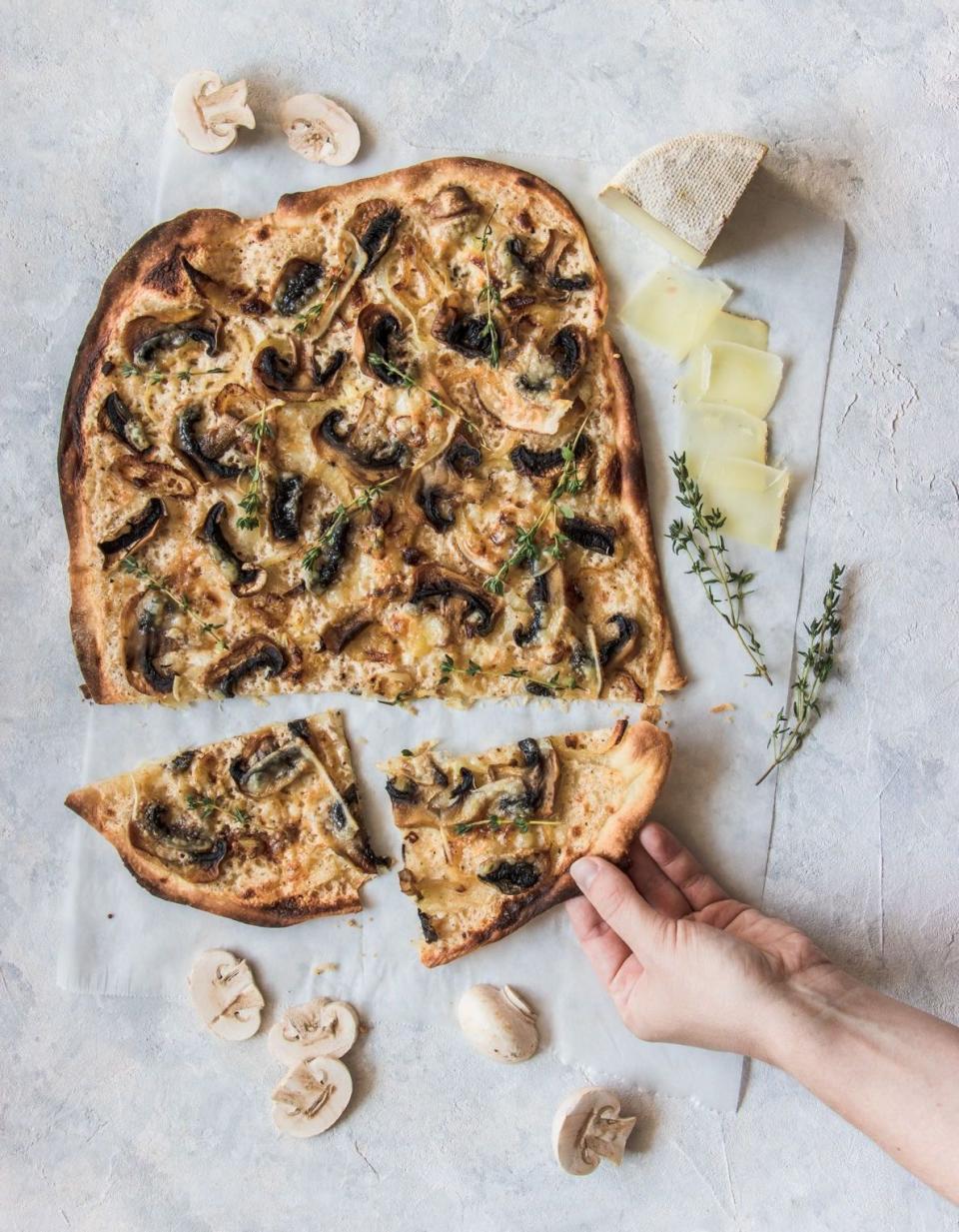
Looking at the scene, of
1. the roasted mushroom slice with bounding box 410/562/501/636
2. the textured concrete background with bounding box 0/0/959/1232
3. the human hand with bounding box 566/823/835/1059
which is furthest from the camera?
the textured concrete background with bounding box 0/0/959/1232

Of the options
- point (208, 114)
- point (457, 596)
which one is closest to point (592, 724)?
point (457, 596)

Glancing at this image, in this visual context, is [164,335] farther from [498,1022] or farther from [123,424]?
[498,1022]

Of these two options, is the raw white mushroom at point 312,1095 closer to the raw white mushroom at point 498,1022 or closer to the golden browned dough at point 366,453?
the raw white mushroom at point 498,1022

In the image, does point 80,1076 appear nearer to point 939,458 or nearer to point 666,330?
point 666,330

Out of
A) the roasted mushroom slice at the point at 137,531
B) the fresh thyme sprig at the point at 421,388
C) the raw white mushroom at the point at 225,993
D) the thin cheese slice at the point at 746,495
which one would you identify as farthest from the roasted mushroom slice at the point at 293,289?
the raw white mushroom at the point at 225,993

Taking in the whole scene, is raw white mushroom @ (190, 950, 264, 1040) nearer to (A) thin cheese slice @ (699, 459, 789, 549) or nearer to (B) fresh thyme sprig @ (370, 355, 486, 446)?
(B) fresh thyme sprig @ (370, 355, 486, 446)

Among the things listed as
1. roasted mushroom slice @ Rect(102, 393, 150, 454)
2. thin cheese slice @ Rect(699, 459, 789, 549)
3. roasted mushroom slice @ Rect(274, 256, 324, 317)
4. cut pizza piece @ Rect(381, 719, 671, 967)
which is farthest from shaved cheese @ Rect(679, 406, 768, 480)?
roasted mushroom slice @ Rect(102, 393, 150, 454)
